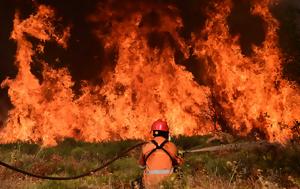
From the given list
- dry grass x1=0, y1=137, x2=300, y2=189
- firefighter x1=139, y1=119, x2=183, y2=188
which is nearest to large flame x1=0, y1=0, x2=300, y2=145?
dry grass x1=0, y1=137, x2=300, y2=189

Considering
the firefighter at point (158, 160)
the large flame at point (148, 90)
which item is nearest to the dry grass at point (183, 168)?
the firefighter at point (158, 160)

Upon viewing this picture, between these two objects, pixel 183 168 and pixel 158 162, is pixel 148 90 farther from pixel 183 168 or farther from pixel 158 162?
pixel 158 162

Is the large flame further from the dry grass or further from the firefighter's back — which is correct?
the firefighter's back

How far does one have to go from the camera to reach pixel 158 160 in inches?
301

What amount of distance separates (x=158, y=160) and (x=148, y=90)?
15538 millimetres

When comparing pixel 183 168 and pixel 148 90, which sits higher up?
pixel 148 90

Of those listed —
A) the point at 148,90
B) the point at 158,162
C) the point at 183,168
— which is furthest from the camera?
the point at 148,90

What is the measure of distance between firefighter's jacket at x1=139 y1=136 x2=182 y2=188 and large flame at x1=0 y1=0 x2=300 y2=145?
13406mm

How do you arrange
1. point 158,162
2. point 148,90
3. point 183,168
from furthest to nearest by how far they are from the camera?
point 148,90
point 183,168
point 158,162

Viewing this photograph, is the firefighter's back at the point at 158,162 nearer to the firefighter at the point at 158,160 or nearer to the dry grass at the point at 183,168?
the firefighter at the point at 158,160

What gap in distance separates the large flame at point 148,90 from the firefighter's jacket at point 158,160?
44.0ft

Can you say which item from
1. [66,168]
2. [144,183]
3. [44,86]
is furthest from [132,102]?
[144,183]

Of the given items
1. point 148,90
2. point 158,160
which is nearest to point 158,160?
point 158,160

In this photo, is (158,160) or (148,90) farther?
(148,90)
